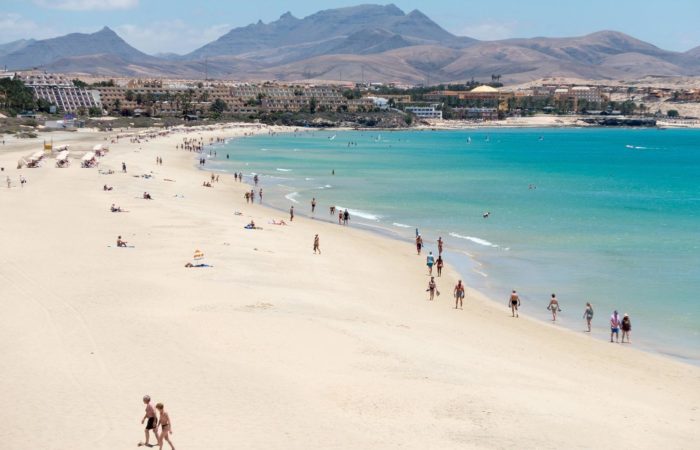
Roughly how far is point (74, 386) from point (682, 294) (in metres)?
16.8

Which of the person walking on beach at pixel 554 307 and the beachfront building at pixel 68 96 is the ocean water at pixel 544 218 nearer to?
the person walking on beach at pixel 554 307

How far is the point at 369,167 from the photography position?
75.0 metres

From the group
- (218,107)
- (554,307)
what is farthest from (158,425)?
(218,107)

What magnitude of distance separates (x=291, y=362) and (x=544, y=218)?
2792 centimetres

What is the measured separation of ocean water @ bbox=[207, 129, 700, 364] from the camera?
23.4 metres

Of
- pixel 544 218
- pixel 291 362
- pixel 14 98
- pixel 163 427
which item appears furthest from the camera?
pixel 14 98

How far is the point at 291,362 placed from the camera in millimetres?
A: 15422

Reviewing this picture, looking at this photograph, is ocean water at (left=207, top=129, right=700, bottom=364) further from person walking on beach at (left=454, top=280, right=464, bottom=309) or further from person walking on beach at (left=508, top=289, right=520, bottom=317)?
person walking on beach at (left=454, top=280, right=464, bottom=309)

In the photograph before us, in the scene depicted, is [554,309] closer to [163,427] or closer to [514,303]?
[514,303]

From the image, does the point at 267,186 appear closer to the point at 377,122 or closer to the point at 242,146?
the point at 242,146

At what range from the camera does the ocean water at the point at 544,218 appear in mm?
23375

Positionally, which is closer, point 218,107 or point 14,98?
point 14,98

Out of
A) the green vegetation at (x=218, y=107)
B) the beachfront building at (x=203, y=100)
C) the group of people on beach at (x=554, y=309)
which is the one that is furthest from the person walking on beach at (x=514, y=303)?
the green vegetation at (x=218, y=107)

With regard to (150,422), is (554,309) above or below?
below
